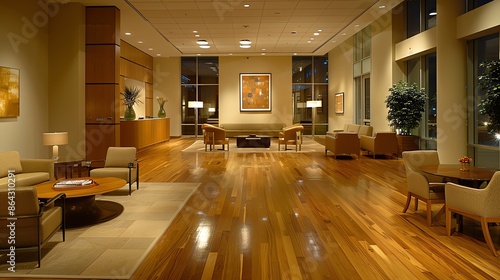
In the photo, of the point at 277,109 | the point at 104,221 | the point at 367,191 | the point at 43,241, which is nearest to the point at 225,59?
the point at 277,109

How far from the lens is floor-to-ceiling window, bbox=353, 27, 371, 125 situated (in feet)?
48.5

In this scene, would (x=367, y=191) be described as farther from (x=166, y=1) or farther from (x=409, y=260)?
(x=166, y=1)

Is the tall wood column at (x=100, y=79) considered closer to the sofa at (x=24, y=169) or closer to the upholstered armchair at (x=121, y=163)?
the upholstered armchair at (x=121, y=163)

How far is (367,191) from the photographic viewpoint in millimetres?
7004

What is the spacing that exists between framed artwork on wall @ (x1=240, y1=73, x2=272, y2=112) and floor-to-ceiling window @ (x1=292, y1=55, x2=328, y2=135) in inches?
55.7

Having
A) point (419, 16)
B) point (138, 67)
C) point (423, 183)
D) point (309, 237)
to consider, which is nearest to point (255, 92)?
point (138, 67)

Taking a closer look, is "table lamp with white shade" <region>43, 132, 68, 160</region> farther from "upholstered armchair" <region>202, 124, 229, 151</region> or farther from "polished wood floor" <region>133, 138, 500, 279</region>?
"upholstered armchair" <region>202, 124, 229, 151</region>

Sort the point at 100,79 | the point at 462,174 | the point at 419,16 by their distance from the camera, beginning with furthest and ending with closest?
the point at 419,16 < the point at 100,79 < the point at 462,174

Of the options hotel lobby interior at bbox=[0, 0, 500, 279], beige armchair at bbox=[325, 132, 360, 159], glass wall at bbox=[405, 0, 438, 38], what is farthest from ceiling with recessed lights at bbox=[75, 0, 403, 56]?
beige armchair at bbox=[325, 132, 360, 159]

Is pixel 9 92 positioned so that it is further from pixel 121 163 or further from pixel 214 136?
pixel 214 136

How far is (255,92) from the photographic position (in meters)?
19.8

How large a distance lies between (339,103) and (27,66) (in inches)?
521

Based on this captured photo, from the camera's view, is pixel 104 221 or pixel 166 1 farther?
pixel 166 1

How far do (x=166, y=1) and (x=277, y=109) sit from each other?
37.0 feet
